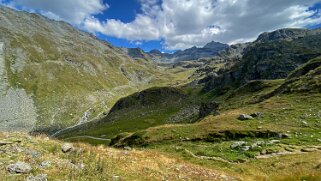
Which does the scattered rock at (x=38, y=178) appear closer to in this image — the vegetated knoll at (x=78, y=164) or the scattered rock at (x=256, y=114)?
the vegetated knoll at (x=78, y=164)

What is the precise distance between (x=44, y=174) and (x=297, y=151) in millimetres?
23739

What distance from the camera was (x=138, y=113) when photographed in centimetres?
17138

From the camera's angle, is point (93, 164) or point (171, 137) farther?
point (171, 137)

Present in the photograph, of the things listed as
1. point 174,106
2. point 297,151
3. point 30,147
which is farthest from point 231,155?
point 174,106

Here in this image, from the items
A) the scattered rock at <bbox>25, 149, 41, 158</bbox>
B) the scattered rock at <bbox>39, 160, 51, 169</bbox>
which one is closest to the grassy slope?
the scattered rock at <bbox>39, 160, 51, 169</bbox>

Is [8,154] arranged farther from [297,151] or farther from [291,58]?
[291,58]

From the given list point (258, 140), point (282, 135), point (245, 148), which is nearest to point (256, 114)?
point (282, 135)

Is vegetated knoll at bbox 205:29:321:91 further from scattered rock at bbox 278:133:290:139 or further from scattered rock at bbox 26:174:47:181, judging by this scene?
scattered rock at bbox 26:174:47:181

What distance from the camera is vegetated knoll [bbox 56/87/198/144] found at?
139 metres

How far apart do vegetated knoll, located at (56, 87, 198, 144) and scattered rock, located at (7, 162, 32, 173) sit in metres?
112

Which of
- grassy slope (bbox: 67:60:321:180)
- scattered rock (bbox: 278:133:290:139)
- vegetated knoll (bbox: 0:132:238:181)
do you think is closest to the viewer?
vegetated knoll (bbox: 0:132:238:181)

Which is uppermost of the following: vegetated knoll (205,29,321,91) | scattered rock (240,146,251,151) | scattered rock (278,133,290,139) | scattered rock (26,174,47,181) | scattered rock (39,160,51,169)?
vegetated knoll (205,29,321,91)

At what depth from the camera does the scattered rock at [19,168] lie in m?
15.5

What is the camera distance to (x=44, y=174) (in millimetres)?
15477
